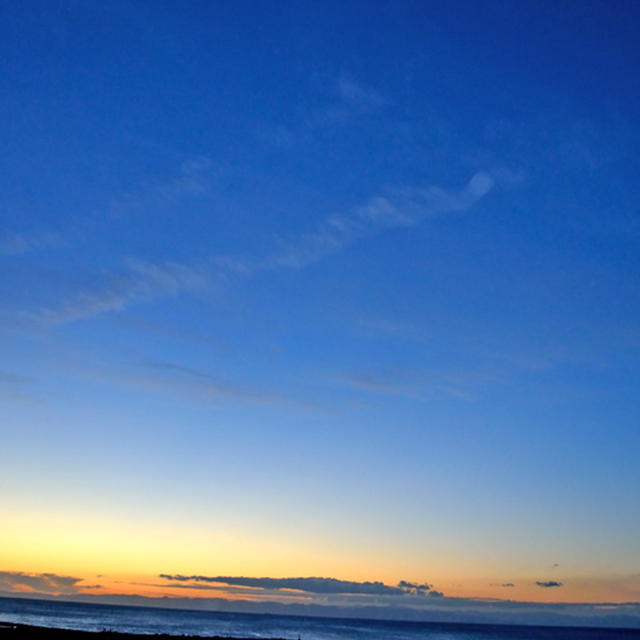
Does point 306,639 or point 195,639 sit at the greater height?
point 195,639

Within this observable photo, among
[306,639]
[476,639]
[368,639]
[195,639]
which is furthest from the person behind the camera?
[476,639]

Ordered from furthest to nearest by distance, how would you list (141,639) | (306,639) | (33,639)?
(306,639) → (141,639) → (33,639)

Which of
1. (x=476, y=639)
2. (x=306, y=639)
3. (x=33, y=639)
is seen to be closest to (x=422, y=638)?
(x=476, y=639)

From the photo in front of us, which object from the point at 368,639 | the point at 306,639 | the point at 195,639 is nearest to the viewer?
the point at 195,639

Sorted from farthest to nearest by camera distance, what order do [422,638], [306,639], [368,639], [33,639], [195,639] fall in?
[422,638] < [368,639] < [306,639] < [195,639] < [33,639]

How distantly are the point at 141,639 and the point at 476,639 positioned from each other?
148548mm

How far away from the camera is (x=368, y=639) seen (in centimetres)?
15050

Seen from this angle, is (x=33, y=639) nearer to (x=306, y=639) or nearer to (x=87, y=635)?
(x=87, y=635)

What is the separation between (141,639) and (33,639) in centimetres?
1148

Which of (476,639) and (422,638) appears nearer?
(422,638)

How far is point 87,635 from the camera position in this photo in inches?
2554

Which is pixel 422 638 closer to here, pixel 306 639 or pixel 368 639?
pixel 368 639

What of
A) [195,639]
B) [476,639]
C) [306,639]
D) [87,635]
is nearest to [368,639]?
[306,639]

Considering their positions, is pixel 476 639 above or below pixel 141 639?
below
